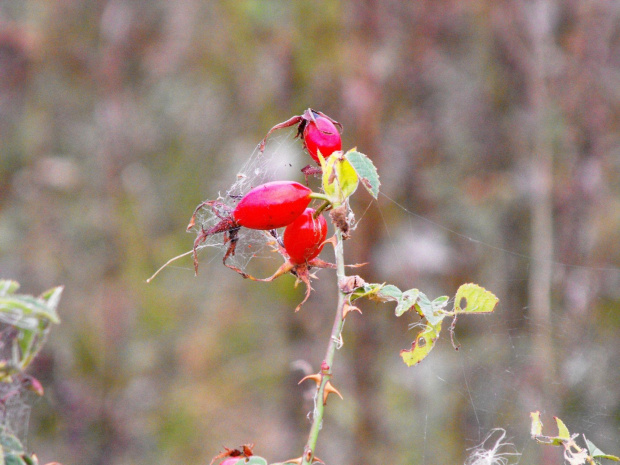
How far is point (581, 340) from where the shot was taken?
4.97 ft

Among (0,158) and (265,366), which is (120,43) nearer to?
(0,158)

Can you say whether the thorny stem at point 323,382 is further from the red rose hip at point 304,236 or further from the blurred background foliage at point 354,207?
the blurred background foliage at point 354,207

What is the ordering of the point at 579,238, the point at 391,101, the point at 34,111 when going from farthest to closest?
1. the point at 34,111
2. the point at 391,101
3. the point at 579,238

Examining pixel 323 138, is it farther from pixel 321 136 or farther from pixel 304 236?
pixel 304 236

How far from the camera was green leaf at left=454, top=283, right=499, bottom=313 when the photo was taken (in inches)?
24.5

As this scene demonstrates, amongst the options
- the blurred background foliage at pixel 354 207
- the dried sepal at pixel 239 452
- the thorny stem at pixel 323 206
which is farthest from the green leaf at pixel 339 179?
the blurred background foliage at pixel 354 207

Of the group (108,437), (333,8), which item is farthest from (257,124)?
(108,437)

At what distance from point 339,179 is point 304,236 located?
0.31ft

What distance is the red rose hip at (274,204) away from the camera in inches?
24.9

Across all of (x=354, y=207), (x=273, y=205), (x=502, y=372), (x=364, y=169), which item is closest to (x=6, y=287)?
(x=273, y=205)

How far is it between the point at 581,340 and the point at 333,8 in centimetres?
220

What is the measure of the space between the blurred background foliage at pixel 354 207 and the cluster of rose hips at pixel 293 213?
1549mm

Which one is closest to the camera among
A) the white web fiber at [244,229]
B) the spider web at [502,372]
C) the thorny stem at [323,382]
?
the thorny stem at [323,382]

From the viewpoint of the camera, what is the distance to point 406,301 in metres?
0.59
